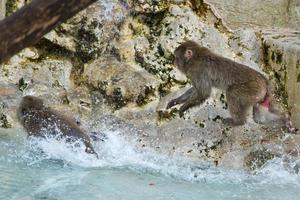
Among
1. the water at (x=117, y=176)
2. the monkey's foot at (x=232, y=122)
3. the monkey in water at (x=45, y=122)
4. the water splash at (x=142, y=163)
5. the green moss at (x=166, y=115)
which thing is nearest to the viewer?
the water at (x=117, y=176)

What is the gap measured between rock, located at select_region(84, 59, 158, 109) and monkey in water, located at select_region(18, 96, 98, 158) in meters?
0.97

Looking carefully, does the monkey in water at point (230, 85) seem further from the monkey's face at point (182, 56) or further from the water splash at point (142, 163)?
the water splash at point (142, 163)

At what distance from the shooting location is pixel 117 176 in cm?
637

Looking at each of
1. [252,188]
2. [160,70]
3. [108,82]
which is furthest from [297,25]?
[252,188]

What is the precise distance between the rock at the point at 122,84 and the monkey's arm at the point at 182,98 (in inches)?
25.1

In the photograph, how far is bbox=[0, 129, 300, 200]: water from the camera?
5867mm

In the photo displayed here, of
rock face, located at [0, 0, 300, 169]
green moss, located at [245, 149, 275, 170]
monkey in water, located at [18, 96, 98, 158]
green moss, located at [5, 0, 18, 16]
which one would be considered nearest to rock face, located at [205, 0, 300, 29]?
rock face, located at [0, 0, 300, 169]

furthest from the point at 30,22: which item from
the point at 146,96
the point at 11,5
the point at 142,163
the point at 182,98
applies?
the point at 11,5

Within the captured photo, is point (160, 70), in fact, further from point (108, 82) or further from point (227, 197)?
point (227, 197)

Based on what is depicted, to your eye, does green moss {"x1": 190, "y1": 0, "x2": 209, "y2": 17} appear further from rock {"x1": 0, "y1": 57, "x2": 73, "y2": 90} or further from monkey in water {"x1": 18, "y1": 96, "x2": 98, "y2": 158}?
monkey in water {"x1": 18, "y1": 96, "x2": 98, "y2": 158}

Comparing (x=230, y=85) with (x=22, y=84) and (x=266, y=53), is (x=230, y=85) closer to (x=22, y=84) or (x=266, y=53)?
(x=266, y=53)

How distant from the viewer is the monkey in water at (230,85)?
6.79 metres

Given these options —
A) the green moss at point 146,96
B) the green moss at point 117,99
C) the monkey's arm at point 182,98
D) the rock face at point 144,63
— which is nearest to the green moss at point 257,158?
the rock face at point 144,63

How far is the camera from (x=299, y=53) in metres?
7.47
